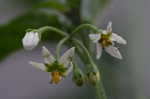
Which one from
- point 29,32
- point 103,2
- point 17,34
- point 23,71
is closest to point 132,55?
point 103,2

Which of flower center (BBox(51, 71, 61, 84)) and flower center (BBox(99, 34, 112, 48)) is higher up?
flower center (BBox(99, 34, 112, 48))

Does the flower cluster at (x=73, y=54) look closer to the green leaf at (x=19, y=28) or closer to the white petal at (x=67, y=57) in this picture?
the white petal at (x=67, y=57)

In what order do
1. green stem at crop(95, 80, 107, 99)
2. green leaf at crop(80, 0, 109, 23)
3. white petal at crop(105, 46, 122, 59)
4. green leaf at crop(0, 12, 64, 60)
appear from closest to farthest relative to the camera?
1. green stem at crop(95, 80, 107, 99)
2. white petal at crop(105, 46, 122, 59)
3. green leaf at crop(80, 0, 109, 23)
4. green leaf at crop(0, 12, 64, 60)

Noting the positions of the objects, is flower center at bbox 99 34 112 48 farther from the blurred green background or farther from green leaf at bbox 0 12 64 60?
green leaf at bbox 0 12 64 60

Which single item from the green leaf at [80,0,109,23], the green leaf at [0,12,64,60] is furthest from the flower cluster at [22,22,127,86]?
the green leaf at [0,12,64,60]

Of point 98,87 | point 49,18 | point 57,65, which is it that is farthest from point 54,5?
point 98,87

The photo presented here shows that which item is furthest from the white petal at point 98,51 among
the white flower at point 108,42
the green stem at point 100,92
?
the green stem at point 100,92
